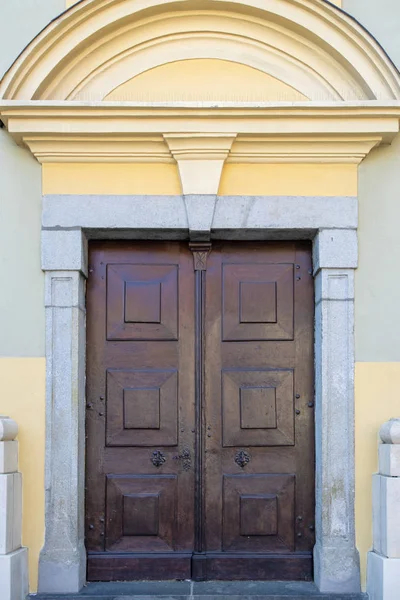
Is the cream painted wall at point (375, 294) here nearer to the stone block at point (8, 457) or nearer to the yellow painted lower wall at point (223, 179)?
the yellow painted lower wall at point (223, 179)

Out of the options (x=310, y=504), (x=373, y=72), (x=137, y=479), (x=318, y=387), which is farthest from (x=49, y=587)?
(x=373, y=72)

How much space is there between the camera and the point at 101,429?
508 centimetres

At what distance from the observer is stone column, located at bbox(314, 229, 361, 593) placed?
4.77 meters

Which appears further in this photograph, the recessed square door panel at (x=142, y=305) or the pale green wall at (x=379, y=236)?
the recessed square door panel at (x=142, y=305)

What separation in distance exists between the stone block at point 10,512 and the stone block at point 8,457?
4 centimetres

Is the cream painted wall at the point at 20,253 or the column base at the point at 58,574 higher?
the cream painted wall at the point at 20,253

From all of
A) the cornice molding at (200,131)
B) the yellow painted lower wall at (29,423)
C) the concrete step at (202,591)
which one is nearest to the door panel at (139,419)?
the concrete step at (202,591)

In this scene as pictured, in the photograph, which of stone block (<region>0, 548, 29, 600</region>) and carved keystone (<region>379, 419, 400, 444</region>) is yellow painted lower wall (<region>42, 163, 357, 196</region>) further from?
stone block (<region>0, 548, 29, 600</region>)

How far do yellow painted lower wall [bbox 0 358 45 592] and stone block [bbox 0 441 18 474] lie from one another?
12 cm

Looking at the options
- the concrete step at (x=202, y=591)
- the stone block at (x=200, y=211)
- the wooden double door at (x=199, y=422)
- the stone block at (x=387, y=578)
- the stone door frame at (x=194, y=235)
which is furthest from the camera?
the wooden double door at (x=199, y=422)

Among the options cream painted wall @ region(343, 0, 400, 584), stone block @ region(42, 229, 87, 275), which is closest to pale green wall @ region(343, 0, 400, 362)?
cream painted wall @ region(343, 0, 400, 584)

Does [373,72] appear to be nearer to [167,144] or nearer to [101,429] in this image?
[167,144]

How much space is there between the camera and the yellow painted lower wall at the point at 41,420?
4.82 m

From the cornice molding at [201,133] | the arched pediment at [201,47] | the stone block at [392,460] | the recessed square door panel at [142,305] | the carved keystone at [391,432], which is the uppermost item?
the arched pediment at [201,47]
